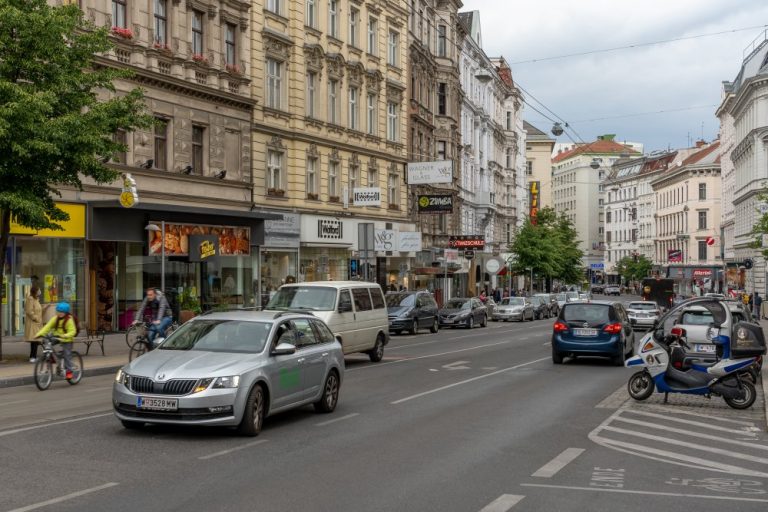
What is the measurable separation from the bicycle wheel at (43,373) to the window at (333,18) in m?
29.3

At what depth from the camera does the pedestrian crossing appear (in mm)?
10812

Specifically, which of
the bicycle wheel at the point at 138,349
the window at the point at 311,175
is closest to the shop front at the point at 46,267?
the bicycle wheel at the point at 138,349

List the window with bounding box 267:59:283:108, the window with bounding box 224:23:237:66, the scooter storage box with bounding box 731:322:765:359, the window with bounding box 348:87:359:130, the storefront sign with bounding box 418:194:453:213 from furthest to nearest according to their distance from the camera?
1. the storefront sign with bounding box 418:194:453:213
2. the window with bounding box 348:87:359:130
3. the window with bounding box 267:59:283:108
4. the window with bounding box 224:23:237:66
5. the scooter storage box with bounding box 731:322:765:359

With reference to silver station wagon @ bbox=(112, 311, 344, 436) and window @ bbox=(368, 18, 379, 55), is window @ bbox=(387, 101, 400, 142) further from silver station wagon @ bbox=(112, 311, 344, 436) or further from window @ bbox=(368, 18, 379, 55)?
silver station wagon @ bbox=(112, 311, 344, 436)

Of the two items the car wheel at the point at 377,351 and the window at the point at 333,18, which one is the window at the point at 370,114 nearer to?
the window at the point at 333,18

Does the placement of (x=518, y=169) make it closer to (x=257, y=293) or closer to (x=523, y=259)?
(x=523, y=259)

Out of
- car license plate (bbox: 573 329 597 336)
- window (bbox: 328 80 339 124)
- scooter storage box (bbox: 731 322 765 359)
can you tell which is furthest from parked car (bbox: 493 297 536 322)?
scooter storage box (bbox: 731 322 765 359)

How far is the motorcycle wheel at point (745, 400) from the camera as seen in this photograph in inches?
611

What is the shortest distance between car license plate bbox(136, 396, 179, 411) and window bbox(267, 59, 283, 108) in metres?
29.1

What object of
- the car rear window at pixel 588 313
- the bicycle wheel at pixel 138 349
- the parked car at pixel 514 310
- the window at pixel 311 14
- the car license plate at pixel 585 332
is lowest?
the parked car at pixel 514 310

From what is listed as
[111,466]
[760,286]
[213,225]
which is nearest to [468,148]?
[760,286]

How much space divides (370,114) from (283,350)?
124 ft

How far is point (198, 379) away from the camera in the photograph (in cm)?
1140

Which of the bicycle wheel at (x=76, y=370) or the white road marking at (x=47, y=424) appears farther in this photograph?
the bicycle wheel at (x=76, y=370)
